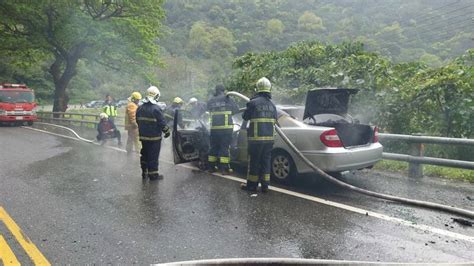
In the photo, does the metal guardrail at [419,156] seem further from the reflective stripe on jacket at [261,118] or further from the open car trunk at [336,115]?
the reflective stripe on jacket at [261,118]

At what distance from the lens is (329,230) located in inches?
183

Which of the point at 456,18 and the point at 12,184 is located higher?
the point at 456,18

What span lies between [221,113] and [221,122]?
17cm

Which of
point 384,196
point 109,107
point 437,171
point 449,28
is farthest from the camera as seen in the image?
point 449,28

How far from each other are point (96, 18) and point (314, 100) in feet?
68.4

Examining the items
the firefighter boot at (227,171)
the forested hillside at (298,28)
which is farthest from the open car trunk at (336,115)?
the forested hillside at (298,28)

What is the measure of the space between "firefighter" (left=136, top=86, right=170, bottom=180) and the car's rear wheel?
80.9 inches

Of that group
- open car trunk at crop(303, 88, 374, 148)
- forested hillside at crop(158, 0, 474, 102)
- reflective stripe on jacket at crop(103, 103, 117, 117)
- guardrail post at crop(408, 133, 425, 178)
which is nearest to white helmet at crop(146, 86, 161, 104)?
open car trunk at crop(303, 88, 374, 148)

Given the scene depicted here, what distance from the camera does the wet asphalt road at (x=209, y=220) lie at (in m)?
4.02

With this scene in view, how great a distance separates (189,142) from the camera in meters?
8.24

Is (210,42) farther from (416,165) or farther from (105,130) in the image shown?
(416,165)

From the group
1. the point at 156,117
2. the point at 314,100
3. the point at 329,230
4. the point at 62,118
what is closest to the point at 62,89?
the point at 62,118

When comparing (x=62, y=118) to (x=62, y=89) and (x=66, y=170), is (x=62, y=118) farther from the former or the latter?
(x=66, y=170)

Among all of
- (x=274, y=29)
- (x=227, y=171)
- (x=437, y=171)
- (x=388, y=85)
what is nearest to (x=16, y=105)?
(x=227, y=171)
